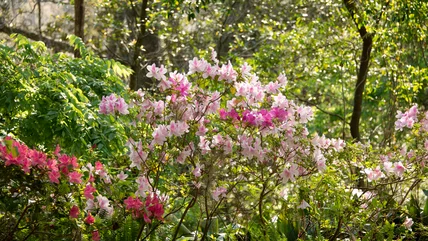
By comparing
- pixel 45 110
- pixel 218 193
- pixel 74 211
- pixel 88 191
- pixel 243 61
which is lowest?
pixel 74 211

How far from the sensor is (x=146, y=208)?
12.8ft

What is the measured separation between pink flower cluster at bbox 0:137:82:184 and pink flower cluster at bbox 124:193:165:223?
405 millimetres

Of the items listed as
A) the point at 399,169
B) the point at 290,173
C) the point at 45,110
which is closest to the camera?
the point at 290,173

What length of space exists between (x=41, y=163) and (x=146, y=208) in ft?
2.26

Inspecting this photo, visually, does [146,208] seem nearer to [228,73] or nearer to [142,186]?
[142,186]

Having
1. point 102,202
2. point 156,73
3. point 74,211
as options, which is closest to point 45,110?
point 102,202

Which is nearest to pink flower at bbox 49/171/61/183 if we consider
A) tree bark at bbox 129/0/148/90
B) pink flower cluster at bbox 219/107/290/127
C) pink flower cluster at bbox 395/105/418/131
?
pink flower cluster at bbox 219/107/290/127

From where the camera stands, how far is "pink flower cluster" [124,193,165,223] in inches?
153

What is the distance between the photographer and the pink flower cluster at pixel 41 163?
338 cm

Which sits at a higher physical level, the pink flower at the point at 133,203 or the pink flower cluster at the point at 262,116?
the pink flower cluster at the point at 262,116

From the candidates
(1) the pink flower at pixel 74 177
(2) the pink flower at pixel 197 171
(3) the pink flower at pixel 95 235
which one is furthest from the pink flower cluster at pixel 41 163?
(2) the pink flower at pixel 197 171

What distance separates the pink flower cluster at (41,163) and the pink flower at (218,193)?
829 millimetres

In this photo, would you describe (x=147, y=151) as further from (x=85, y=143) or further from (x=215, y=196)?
(x=85, y=143)

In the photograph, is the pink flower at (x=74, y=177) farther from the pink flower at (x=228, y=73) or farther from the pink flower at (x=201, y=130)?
the pink flower at (x=228, y=73)
